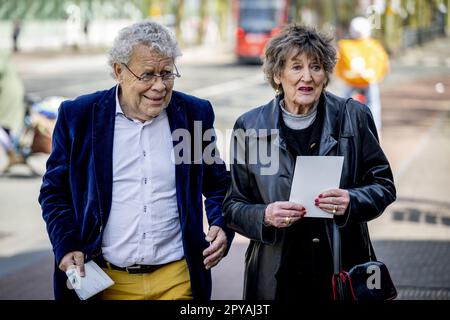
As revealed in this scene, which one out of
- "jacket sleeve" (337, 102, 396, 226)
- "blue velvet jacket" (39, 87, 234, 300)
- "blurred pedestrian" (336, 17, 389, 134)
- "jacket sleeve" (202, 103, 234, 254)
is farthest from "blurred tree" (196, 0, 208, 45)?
"jacket sleeve" (337, 102, 396, 226)

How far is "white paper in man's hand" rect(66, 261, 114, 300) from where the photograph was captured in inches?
127

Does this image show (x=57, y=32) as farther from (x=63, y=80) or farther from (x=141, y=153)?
(x=141, y=153)

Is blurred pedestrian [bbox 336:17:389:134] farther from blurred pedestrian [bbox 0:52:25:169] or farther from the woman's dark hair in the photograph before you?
the woman's dark hair

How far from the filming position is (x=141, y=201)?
11.1 ft

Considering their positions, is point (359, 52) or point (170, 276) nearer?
point (170, 276)

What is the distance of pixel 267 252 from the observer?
3.27 metres

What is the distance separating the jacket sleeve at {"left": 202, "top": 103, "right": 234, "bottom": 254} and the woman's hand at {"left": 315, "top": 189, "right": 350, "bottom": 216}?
1.76ft

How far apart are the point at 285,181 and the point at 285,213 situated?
0.16 m

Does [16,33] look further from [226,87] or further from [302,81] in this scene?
[302,81]

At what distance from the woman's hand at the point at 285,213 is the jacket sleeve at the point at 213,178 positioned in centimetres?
44

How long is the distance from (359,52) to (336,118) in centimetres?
844

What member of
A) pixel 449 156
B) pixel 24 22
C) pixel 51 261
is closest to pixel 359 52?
pixel 449 156

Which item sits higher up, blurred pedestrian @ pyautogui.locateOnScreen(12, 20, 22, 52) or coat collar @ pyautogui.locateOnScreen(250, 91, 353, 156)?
coat collar @ pyautogui.locateOnScreen(250, 91, 353, 156)

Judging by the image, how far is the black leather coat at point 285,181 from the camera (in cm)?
320
